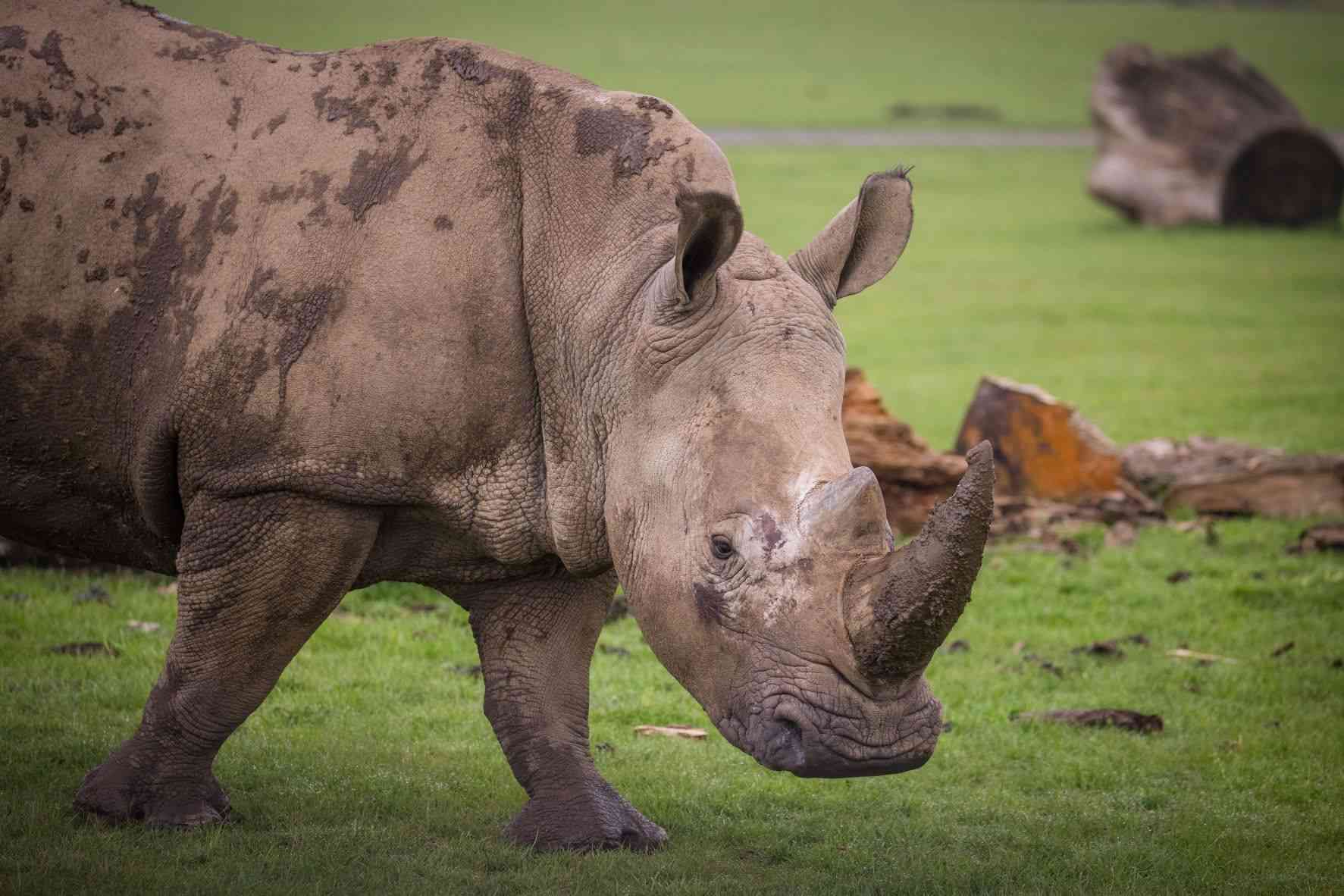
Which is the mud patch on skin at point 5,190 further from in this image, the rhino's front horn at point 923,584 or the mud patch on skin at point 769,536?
the rhino's front horn at point 923,584

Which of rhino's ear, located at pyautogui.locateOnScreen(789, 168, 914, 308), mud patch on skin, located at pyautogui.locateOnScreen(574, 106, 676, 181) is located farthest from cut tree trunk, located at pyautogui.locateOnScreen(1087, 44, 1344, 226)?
mud patch on skin, located at pyautogui.locateOnScreen(574, 106, 676, 181)

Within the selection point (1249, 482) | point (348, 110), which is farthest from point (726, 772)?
point (1249, 482)

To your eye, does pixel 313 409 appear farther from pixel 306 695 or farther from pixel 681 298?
pixel 306 695

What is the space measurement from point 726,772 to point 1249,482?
590 cm

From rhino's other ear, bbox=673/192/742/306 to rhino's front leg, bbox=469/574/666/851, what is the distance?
4.69 feet

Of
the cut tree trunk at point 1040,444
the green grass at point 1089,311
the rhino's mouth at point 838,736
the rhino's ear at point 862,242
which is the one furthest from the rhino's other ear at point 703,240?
the green grass at point 1089,311

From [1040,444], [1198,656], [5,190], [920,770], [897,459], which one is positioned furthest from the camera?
[1040,444]

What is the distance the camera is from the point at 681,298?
210 inches

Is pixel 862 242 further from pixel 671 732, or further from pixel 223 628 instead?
pixel 671 732

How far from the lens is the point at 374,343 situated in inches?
219

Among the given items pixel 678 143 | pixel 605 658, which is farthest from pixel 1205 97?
pixel 678 143

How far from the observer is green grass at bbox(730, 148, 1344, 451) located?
1566cm

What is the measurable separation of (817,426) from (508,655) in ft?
5.67

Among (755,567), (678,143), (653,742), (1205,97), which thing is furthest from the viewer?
(1205,97)
